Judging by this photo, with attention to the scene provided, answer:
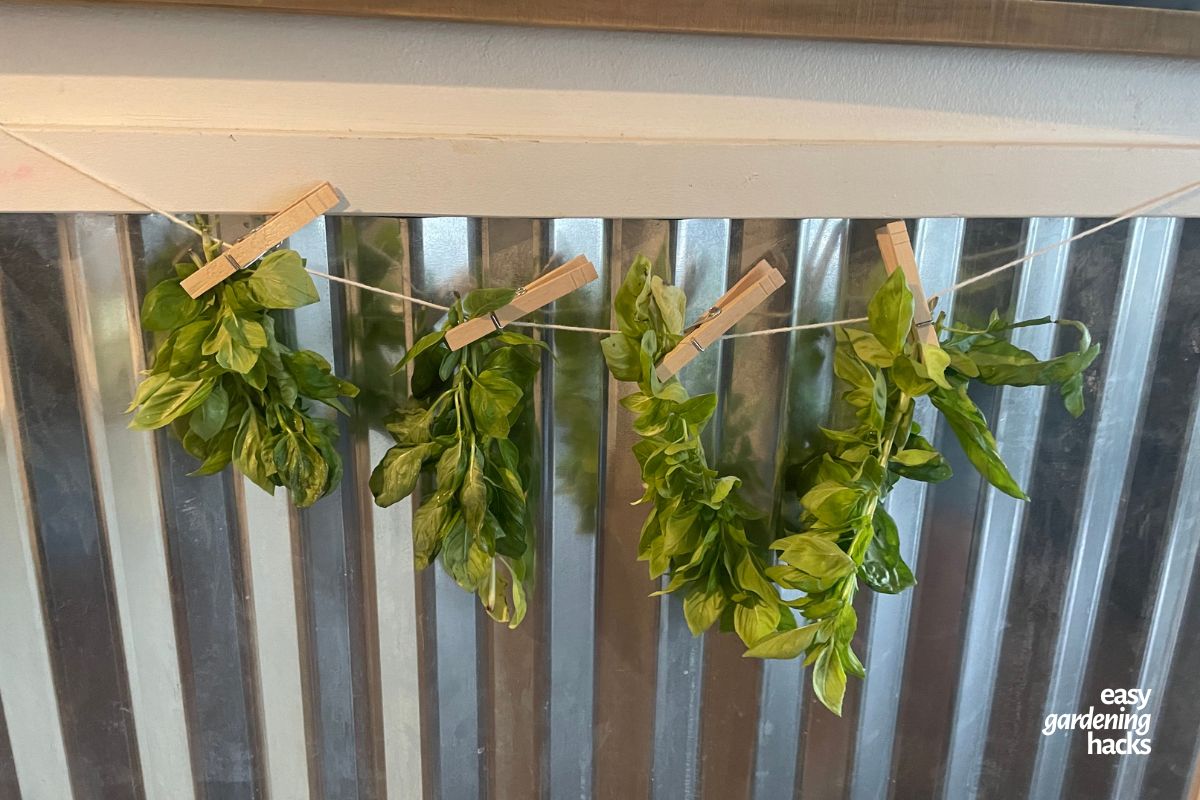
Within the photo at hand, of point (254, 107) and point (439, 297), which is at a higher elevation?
point (254, 107)

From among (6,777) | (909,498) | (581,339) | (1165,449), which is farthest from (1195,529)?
(6,777)

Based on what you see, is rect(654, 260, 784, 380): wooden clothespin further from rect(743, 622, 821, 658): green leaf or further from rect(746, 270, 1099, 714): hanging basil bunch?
rect(743, 622, 821, 658): green leaf

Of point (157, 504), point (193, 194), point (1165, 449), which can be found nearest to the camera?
point (193, 194)

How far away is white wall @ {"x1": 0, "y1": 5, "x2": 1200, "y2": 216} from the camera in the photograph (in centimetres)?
73

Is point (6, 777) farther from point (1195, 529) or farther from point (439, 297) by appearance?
point (1195, 529)

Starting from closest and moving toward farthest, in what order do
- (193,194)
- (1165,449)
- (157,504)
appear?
(193,194)
(157,504)
(1165,449)

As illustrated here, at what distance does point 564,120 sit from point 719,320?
0.81 ft

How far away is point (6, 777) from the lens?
94 cm

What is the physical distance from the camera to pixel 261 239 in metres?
0.73

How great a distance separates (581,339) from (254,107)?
Result: 380mm

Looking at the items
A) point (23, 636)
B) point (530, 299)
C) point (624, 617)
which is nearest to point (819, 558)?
point (624, 617)

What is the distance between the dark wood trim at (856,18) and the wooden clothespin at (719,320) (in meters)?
0.23

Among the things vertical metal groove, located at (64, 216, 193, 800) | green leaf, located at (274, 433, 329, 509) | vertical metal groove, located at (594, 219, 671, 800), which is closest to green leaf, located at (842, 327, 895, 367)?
vertical metal groove, located at (594, 219, 671, 800)

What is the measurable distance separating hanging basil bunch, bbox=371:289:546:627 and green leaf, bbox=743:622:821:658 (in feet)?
0.91
